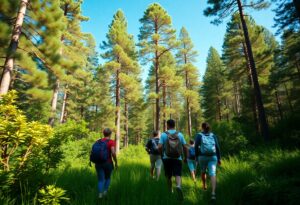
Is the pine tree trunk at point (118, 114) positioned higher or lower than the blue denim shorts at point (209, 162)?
higher

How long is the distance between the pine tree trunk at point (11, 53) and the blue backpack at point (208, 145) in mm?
7962

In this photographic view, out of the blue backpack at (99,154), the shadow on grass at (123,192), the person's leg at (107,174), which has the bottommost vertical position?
the shadow on grass at (123,192)

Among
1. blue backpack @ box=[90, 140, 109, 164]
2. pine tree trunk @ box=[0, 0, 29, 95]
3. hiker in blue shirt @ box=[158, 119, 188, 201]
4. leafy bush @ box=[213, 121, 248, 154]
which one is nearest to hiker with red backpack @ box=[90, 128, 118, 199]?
blue backpack @ box=[90, 140, 109, 164]

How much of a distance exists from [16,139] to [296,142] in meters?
11.1

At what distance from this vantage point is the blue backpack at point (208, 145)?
567 centimetres

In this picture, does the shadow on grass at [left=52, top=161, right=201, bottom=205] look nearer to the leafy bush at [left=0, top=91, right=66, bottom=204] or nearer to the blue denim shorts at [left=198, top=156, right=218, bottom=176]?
the leafy bush at [left=0, top=91, right=66, bottom=204]

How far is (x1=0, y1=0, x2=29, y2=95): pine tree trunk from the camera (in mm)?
8781

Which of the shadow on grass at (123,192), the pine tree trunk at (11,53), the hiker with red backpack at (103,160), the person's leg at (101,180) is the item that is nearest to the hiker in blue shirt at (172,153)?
the shadow on grass at (123,192)

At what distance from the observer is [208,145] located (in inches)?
225

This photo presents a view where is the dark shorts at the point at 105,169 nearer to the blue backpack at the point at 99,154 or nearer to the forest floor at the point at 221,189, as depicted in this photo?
the blue backpack at the point at 99,154

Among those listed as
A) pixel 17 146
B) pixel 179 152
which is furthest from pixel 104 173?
pixel 17 146

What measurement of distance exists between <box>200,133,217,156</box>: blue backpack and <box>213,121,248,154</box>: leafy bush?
6.74m

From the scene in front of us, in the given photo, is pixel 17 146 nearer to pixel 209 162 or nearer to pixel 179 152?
pixel 179 152

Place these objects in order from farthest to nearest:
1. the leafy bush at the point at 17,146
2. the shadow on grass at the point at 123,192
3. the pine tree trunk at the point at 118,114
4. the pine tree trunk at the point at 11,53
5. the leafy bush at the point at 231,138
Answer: the pine tree trunk at the point at 118,114 < the leafy bush at the point at 231,138 < the pine tree trunk at the point at 11,53 < the shadow on grass at the point at 123,192 < the leafy bush at the point at 17,146
